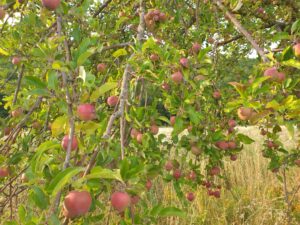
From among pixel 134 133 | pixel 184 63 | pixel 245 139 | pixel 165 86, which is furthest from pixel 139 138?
pixel 245 139

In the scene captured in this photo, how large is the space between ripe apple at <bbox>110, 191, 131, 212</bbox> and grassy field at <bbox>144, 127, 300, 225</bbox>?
2.60m

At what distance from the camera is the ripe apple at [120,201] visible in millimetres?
913

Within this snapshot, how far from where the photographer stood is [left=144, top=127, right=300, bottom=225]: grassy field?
4145 mm

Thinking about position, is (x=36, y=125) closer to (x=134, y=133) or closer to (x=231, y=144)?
(x=134, y=133)

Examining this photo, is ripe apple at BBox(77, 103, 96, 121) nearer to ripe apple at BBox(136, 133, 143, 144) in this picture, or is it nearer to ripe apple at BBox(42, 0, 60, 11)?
ripe apple at BBox(42, 0, 60, 11)

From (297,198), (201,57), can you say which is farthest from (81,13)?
(297,198)

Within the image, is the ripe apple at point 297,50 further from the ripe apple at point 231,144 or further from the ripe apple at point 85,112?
the ripe apple at point 231,144

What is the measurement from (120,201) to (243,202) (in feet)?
13.6

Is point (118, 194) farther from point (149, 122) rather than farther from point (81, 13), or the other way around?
point (81, 13)

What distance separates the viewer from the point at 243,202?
476cm

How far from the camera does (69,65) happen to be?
40.4 inches

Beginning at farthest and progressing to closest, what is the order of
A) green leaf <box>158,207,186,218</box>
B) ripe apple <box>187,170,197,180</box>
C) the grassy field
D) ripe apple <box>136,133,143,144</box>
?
the grassy field
ripe apple <box>187,170,197,180</box>
ripe apple <box>136,133,143,144</box>
green leaf <box>158,207,186,218</box>

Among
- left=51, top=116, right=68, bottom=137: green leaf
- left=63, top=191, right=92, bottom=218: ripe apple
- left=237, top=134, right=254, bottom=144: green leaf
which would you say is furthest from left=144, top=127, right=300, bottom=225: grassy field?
left=63, top=191, right=92, bottom=218: ripe apple

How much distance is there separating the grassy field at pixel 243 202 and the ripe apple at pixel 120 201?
2602mm
